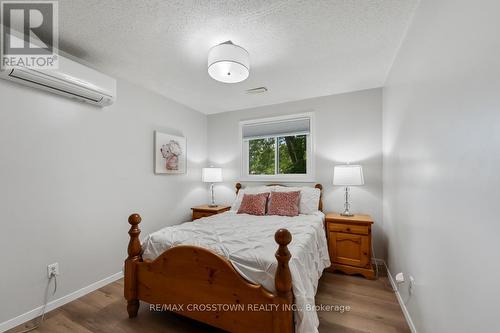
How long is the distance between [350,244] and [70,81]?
10.9ft

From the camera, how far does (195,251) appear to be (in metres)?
1.57

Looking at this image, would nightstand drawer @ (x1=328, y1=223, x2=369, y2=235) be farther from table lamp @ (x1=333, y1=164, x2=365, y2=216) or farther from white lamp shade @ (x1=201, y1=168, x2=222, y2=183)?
white lamp shade @ (x1=201, y1=168, x2=222, y2=183)

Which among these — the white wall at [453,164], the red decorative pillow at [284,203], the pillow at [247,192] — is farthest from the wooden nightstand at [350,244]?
the pillow at [247,192]

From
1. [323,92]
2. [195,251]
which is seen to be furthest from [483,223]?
[323,92]

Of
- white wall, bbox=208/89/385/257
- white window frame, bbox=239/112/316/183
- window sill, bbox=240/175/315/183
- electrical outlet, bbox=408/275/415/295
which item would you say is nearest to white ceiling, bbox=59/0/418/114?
white wall, bbox=208/89/385/257

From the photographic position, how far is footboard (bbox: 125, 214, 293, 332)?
4.23 feet

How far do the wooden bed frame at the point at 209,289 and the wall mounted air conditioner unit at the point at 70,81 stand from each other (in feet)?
4.31

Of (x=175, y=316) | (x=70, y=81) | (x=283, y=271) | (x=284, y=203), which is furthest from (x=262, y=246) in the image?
(x=70, y=81)

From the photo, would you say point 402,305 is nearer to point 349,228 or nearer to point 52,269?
point 349,228

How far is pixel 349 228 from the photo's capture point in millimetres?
2594

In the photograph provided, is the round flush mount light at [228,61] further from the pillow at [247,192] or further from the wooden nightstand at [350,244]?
the wooden nightstand at [350,244]

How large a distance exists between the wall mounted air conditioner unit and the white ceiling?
0.24 m

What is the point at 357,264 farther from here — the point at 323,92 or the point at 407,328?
the point at 323,92

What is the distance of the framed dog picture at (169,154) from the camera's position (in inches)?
121
